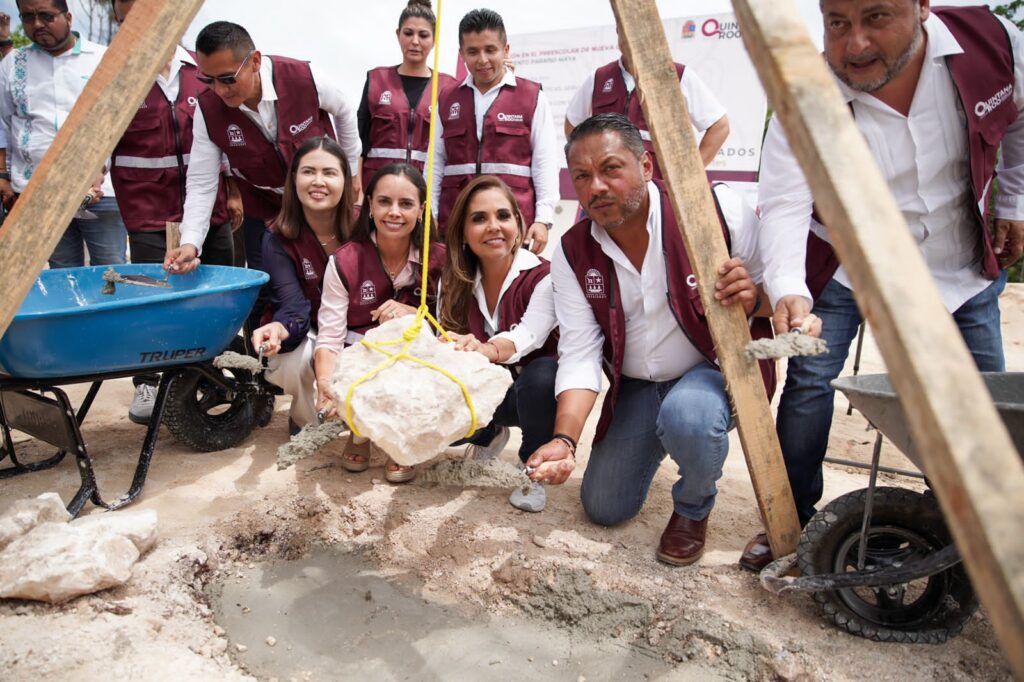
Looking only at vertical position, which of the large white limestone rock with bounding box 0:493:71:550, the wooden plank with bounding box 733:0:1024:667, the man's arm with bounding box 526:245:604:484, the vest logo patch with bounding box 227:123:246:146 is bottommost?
the large white limestone rock with bounding box 0:493:71:550

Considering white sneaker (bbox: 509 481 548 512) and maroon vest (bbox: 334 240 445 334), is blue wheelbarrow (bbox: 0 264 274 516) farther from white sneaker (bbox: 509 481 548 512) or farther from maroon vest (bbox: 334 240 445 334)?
white sneaker (bbox: 509 481 548 512)

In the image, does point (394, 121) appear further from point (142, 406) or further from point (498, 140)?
point (142, 406)

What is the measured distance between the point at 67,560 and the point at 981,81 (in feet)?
9.53

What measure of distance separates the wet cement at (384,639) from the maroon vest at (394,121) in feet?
7.89

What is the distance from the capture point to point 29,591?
190cm

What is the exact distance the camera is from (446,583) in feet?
7.50

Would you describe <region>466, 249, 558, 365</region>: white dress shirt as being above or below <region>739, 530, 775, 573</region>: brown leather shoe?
above

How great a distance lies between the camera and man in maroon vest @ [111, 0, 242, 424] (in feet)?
11.6

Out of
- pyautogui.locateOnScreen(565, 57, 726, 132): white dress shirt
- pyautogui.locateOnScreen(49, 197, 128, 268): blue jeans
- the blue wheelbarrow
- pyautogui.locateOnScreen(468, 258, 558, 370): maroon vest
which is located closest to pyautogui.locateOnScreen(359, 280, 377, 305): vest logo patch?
the blue wheelbarrow

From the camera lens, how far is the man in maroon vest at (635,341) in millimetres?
2199

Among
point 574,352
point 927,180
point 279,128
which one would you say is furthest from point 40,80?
point 927,180

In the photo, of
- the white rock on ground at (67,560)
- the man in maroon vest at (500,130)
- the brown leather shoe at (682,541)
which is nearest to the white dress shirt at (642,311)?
the brown leather shoe at (682,541)

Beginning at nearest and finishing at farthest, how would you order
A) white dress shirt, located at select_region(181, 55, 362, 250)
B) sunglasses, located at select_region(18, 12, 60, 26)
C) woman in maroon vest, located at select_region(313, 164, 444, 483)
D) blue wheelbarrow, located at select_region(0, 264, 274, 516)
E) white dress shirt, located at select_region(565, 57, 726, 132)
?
blue wheelbarrow, located at select_region(0, 264, 274, 516) < woman in maroon vest, located at select_region(313, 164, 444, 483) < white dress shirt, located at select_region(181, 55, 362, 250) < sunglasses, located at select_region(18, 12, 60, 26) < white dress shirt, located at select_region(565, 57, 726, 132)

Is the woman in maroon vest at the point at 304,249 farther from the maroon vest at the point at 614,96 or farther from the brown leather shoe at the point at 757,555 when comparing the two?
the brown leather shoe at the point at 757,555
